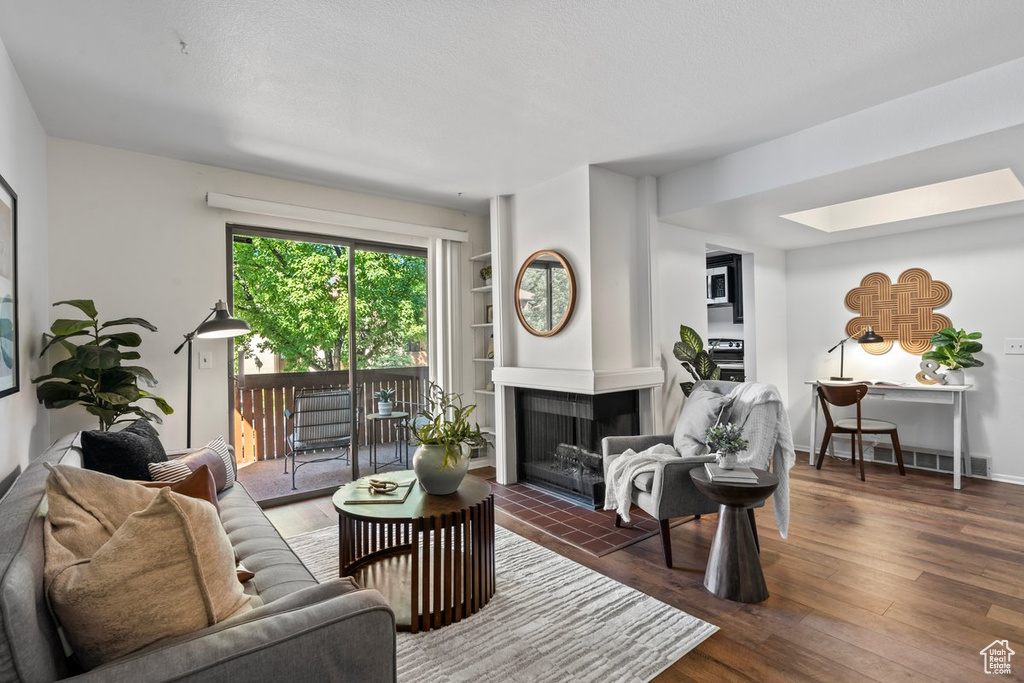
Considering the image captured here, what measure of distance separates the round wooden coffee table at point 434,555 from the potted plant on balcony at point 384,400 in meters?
2.04

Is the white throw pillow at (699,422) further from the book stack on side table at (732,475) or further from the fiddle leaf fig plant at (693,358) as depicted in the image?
the fiddle leaf fig plant at (693,358)

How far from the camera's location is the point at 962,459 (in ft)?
14.0

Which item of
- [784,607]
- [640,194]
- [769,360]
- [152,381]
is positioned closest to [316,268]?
[152,381]

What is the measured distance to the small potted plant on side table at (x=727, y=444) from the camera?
8.06ft

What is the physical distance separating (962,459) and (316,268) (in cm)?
582

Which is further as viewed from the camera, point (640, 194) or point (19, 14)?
point (640, 194)

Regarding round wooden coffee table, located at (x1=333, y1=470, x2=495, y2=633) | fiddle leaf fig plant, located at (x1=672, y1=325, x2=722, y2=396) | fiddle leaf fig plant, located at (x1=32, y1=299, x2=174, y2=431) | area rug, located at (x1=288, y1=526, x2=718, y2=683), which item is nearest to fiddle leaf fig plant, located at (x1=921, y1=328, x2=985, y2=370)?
fiddle leaf fig plant, located at (x1=672, y1=325, x2=722, y2=396)

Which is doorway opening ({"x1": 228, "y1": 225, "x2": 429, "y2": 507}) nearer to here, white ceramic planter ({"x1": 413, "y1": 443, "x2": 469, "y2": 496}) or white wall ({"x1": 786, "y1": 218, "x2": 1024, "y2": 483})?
white ceramic planter ({"x1": 413, "y1": 443, "x2": 469, "y2": 496})

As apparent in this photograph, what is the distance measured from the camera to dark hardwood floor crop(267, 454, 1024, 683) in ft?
6.06

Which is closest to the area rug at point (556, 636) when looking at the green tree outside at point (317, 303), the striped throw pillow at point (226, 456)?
the striped throw pillow at point (226, 456)

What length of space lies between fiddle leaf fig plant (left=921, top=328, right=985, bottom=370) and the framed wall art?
595cm

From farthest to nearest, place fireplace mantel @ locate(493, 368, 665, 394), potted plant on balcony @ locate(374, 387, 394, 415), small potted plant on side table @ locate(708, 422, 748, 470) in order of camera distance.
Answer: potted plant on balcony @ locate(374, 387, 394, 415) < fireplace mantel @ locate(493, 368, 665, 394) < small potted plant on side table @ locate(708, 422, 748, 470)

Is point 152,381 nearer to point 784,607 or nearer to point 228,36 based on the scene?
point 228,36

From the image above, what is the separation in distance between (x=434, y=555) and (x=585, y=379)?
1.87 meters
